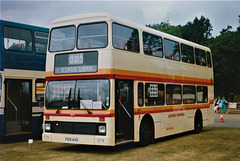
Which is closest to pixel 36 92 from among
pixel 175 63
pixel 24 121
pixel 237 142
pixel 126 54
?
pixel 24 121

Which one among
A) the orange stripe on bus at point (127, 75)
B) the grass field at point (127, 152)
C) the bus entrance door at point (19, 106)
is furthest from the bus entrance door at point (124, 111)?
the bus entrance door at point (19, 106)

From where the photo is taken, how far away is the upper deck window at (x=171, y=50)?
15527mm

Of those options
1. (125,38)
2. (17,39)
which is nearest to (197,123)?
(125,38)

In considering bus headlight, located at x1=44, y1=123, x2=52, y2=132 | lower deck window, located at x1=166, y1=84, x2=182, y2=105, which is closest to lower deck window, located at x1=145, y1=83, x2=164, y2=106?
lower deck window, located at x1=166, y1=84, x2=182, y2=105

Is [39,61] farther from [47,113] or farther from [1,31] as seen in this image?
[47,113]

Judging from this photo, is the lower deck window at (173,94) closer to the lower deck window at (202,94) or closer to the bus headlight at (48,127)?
the lower deck window at (202,94)

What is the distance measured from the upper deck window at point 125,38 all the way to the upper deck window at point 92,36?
374mm

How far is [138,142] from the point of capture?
1323 cm

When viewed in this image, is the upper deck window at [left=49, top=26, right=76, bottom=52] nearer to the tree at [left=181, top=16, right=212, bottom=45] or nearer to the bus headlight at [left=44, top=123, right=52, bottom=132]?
the bus headlight at [left=44, top=123, right=52, bottom=132]

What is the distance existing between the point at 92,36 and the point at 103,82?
158 cm

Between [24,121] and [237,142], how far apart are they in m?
8.67

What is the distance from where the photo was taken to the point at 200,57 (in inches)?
761

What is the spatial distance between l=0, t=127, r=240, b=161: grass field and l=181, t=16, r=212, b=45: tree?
6206 centimetres

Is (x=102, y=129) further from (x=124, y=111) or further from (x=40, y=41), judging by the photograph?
(x=40, y=41)
